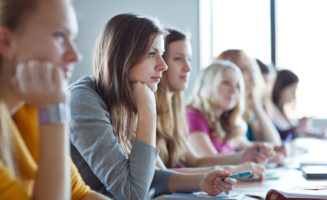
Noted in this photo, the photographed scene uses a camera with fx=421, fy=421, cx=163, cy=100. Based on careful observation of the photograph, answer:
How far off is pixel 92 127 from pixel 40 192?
0.48 metres

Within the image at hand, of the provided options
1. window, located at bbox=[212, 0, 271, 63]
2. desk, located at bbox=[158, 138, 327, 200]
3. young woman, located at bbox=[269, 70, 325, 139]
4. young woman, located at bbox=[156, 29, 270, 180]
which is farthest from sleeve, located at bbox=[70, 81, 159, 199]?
window, located at bbox=[212, 0, 271, 63]

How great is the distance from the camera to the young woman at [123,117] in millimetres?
1217

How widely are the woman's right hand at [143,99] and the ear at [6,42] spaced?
0.58m

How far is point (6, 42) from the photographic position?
0.78 m

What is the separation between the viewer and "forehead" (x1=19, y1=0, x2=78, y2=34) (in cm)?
80

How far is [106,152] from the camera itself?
1219mm

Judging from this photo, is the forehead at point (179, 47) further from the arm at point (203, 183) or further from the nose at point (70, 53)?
the nose at point (70, 53)

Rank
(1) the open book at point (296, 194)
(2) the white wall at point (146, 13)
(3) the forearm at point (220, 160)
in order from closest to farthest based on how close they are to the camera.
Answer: (1) the open book at point (296, 194) → (3) the forearm at point (220, 160) → (2) the white wall at point (146, 13)

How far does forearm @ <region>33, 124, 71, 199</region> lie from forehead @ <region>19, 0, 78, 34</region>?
0.19m

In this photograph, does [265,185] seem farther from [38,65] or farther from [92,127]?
[38,65]

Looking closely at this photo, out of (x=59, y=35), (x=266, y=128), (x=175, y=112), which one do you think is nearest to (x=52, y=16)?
(x=59, y=35)

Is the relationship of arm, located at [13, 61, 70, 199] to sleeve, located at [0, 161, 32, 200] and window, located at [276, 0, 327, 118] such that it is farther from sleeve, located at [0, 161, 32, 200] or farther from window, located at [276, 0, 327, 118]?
window, located at [276, 0, 327, 118]

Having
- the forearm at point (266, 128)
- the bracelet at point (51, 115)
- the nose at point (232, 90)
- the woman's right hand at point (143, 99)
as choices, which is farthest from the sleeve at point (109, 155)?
the forearm at point (266, 128)

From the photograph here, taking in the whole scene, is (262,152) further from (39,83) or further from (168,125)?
(39,83)
